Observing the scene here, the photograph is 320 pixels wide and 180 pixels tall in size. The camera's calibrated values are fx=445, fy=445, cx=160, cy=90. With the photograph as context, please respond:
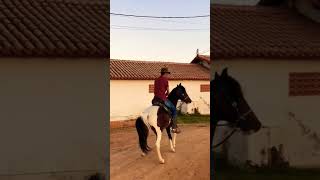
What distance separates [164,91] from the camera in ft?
18.5

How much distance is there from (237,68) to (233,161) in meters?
1.64

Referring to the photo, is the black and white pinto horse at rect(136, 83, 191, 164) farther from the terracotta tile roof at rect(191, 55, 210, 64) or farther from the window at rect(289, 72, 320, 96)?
the window at rect(289, 72, 320, 96)

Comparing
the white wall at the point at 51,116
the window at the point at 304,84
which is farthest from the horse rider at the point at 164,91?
the window at the point at 304,84

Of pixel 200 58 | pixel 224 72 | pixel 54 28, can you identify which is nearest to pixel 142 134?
pixel 200 58

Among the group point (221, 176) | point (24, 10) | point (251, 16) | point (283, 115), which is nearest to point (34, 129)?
point (24, 10)

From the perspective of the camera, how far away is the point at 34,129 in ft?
21.8

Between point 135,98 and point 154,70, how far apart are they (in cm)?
47

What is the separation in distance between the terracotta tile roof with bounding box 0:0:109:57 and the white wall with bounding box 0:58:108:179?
8.4 inches

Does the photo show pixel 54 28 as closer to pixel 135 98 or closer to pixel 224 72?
pixel 135 98

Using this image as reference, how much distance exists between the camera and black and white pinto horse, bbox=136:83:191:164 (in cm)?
565

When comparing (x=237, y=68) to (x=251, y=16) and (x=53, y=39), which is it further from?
(x=53, y=39)

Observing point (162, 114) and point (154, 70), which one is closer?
point (154, 70)

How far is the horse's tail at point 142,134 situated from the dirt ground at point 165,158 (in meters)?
0.06

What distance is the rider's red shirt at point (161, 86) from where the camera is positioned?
5.61 metres
